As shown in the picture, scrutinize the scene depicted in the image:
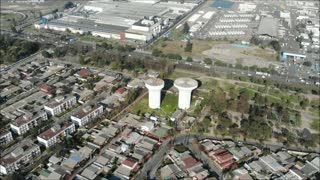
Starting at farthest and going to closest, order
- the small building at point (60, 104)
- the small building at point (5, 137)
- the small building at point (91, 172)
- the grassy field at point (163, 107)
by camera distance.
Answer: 1. the grassy field at point (163, 107)
2. the small building at point (60, 104)
3. the small building at point (5, 137)
4. the small building at point (91, 172)

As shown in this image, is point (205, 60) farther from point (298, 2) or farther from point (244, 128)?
point (298, 2)

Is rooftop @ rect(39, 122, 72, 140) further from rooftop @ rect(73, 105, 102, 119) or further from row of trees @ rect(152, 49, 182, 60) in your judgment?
row of trees @ rect(152, 49, 182, 60)

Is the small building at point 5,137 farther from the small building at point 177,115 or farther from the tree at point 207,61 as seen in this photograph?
the tree at point 207,61


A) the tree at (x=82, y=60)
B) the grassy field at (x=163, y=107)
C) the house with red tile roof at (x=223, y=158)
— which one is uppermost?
the tree at (x=82, y=60)

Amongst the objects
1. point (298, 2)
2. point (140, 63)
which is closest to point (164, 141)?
point (140, 63)

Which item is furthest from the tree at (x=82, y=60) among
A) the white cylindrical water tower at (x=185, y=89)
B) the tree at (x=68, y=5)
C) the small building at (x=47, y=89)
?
the tree at (x=68, y=5)

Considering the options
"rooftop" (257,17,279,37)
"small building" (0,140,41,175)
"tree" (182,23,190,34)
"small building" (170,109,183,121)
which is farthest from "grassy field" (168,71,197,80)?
"rooftop" (257,17,279,37)
